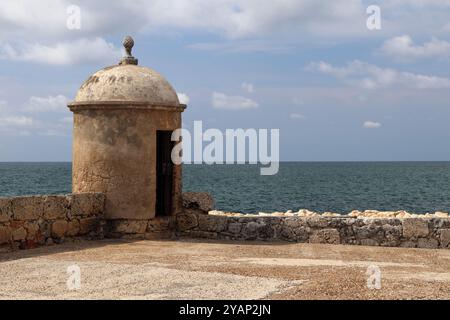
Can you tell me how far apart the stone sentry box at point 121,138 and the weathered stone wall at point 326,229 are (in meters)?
1.02

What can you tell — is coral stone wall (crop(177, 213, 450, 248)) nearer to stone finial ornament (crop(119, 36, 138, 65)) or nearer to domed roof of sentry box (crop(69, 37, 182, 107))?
domed roof of sentry box (crop(69, 37, 182, 107))

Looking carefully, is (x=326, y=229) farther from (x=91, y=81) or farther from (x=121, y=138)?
(x=91, y=81)

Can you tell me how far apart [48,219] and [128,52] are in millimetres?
3546

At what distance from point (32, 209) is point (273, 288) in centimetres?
465

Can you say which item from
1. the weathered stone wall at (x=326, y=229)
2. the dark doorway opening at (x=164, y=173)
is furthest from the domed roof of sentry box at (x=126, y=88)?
the weathered stone wall at (x=326, y=229)

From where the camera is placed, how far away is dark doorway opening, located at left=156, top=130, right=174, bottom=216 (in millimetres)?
11469

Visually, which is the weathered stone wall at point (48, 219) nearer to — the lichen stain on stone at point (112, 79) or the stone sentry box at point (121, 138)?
the stone sentry box at point (121, 138)

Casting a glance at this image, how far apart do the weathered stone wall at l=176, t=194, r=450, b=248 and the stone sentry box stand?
3.34 ft

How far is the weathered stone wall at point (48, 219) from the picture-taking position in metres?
9.18

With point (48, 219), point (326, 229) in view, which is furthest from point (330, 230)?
point (48, 219)

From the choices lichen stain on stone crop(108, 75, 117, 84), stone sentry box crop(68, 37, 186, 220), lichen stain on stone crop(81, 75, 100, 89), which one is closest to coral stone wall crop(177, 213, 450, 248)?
stone sentry box crop(68, 37, 186, 220)
